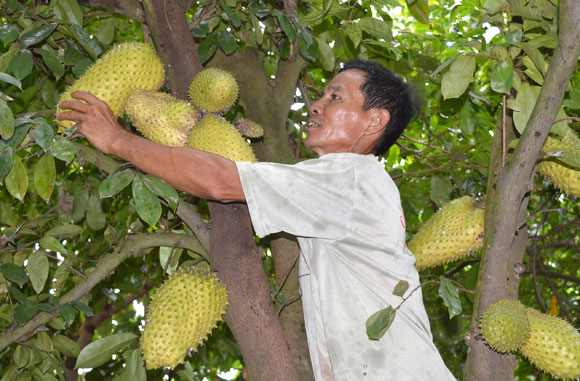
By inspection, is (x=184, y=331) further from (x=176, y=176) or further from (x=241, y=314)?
(x=176, y=176)

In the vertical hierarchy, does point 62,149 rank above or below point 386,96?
above

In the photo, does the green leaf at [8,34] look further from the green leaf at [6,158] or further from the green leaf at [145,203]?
the green leaf at [145,203]

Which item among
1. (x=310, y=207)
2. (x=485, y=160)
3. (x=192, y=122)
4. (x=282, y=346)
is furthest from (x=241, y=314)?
(x=485, y=160)

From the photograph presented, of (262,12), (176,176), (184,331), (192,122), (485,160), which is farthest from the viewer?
(485,160)

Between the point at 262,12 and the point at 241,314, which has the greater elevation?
the point at 262,12

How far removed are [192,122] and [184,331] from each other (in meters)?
0.63

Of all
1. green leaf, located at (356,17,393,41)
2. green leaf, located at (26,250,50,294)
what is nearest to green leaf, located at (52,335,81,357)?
green leaf, located at (26,250,50,294)

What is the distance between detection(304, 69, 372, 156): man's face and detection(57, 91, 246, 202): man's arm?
54 centimetres

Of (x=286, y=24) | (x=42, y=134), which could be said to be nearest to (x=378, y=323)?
(x=42, y=134)

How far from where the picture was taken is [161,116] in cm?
201

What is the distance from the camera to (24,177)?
1870 mm

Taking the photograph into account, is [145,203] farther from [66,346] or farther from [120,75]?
[66,346]

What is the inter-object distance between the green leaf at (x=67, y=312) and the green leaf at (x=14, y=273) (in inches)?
11.8

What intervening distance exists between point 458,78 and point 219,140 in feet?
2.50
